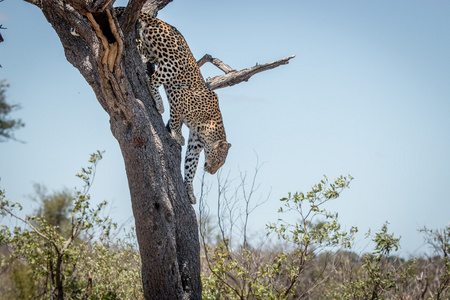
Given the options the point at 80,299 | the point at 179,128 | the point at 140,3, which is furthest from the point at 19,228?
the point at 140,3

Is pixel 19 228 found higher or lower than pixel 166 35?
lower

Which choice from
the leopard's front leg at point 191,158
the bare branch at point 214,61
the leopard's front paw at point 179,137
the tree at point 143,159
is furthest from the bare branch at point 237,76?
the tree at point 143,159

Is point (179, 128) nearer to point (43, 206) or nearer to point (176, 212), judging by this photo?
point (176, 212)

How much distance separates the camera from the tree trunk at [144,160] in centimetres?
573

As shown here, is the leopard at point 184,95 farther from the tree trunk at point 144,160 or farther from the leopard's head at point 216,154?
the tree trunk at point 144,160

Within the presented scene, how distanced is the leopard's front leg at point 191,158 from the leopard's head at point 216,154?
150 millimetres

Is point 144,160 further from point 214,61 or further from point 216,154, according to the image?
point 214,61

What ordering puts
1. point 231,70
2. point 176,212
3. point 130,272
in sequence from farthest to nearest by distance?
1. point 231,70
2. point 130,272
3. point 176,212

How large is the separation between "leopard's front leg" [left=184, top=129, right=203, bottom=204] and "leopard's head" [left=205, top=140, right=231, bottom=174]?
0.15 meters

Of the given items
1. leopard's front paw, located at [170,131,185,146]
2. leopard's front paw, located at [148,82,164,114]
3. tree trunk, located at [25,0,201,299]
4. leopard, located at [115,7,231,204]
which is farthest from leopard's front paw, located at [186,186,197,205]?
leopard's front paw, located at [148,82,164,114]

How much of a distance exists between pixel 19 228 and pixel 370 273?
16.9 ft

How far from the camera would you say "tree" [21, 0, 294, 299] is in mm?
5730

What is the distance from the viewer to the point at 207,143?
316 inches

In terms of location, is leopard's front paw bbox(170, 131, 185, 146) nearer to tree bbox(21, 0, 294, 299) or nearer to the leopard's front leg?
the leopard's front leg
